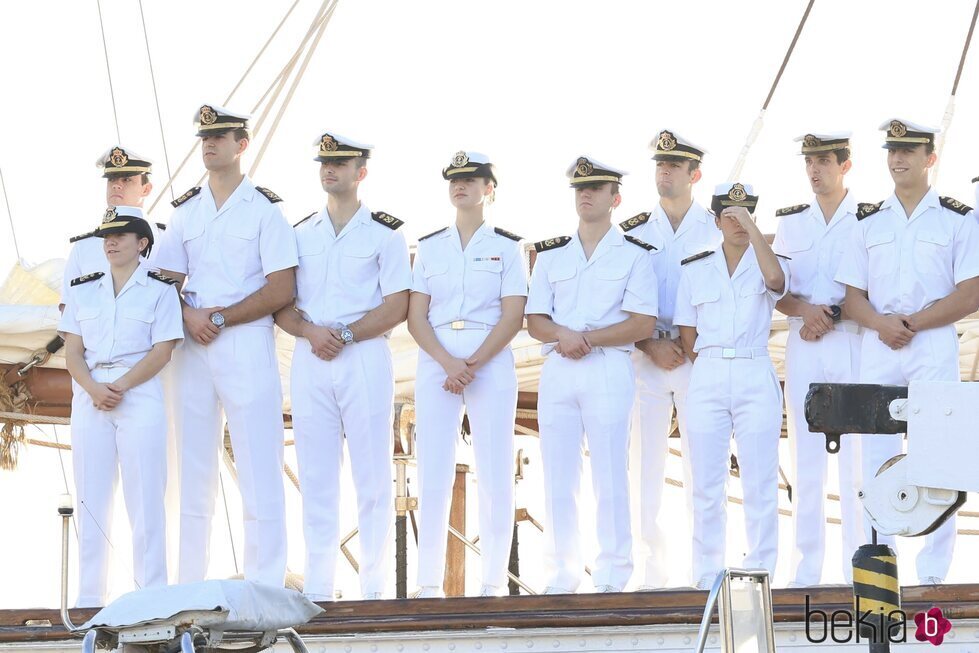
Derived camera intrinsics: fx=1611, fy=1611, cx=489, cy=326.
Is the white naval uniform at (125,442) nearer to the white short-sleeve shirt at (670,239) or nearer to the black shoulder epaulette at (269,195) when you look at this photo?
the black shoulder epaulette at (269,195)

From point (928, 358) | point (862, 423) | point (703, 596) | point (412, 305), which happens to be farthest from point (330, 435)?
point (862, 423)

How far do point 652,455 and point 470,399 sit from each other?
33.5 inches

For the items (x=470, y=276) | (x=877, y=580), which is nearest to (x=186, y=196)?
(x=470, y=276)

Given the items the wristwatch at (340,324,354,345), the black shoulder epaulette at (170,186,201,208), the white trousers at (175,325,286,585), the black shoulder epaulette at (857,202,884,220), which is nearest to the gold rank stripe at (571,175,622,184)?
the black shoulder epaulette at (857,202,884,220)

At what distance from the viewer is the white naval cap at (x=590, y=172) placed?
22.5ft

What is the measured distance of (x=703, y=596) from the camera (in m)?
5.81

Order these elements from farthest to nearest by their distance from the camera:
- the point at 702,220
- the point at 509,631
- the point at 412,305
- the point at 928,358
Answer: the point at 702,220
the point at 412,305
the point at 928,358
the point at 509,631

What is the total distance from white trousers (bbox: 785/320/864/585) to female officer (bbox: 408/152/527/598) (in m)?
1.16

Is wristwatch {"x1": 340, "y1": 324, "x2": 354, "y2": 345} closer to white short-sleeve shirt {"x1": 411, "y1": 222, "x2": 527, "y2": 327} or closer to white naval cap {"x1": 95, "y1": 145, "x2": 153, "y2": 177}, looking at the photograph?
white short-sleeve shirt {"x1": 411, "y1": 222, "x2": 527, "y2": 327}

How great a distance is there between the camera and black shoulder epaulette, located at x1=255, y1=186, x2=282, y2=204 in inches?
272

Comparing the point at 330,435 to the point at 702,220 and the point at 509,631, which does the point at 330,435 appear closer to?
the point at 509,631

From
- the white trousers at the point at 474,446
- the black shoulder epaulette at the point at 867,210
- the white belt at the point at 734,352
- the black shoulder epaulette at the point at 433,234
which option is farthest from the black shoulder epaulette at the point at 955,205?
the black shoulder epaulette at the point at 433,234

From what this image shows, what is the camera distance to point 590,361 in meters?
6.69

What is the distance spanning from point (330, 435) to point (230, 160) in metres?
1.27
